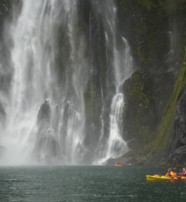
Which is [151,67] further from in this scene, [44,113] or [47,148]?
[47,148]

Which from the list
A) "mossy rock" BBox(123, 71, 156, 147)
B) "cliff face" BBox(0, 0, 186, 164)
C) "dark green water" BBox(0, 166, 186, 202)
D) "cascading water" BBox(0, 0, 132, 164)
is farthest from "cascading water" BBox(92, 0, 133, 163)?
"dark green water" BBox(0, 166, 186, 202)

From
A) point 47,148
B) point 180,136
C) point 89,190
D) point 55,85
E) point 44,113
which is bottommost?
point 89,190

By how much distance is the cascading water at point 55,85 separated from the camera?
137625 mm

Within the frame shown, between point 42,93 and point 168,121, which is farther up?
point 42,93

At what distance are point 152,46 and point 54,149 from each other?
4633cm

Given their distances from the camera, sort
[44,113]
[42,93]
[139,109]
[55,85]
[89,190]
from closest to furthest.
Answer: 1. [89,190]
2. [139,109]
3. [44,113]
4. [55,85]
5. [42,93]

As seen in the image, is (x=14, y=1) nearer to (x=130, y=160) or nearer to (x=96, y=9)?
(x=96, y=9)

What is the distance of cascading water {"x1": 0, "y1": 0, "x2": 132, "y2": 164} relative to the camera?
13762 centimetres

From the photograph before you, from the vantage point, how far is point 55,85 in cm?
15575

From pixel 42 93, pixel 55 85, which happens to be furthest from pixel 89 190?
pixel 42 93

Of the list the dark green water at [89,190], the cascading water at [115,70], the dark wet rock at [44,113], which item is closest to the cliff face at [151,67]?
the cascading water at [115,70]

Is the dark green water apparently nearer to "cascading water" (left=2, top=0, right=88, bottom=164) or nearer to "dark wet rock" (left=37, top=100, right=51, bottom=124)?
"cascading water" (left=2, top=0, right=88, bottom=164)

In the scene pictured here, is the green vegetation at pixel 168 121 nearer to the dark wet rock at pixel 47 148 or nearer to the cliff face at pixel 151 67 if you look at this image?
the cliff face at pixel 151 67

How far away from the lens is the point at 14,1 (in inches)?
7018
